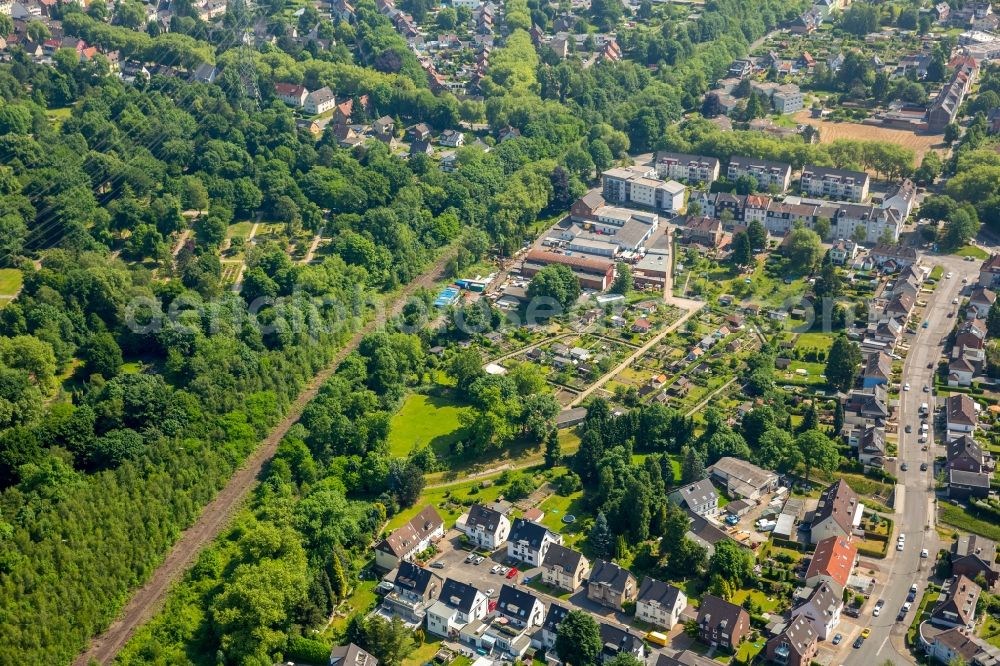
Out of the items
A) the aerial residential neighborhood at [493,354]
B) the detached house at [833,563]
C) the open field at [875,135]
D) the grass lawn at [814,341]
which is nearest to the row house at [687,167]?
the aerial residential neighborhood at [493,354]

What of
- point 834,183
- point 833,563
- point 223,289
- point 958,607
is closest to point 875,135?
point 834,183

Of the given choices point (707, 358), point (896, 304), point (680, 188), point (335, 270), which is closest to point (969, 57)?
point (680, 188)

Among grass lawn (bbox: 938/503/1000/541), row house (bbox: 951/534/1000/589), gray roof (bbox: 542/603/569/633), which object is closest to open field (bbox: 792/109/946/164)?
grass lawn (bbox: 938/503/1000/541)

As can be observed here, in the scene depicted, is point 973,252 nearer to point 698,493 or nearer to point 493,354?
point 493,354

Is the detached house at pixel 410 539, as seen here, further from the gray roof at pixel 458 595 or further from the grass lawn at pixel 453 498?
the gray roof at pixel 458 595

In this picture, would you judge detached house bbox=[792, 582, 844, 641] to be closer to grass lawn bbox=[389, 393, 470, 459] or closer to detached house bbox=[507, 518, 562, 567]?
detached house bbox=[507, 518, 562, 567]
